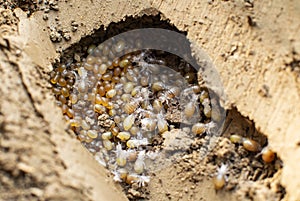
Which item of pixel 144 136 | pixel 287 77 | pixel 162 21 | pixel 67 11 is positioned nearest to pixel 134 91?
pixel 144 136

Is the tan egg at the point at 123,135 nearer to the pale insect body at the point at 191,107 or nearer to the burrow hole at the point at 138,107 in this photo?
the burrow hole at the point at 138,107

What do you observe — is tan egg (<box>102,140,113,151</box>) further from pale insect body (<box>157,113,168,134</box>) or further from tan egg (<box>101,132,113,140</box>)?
pale insect body (<box>157,113,168,134</box>)

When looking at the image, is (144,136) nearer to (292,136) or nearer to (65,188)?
(65,188)

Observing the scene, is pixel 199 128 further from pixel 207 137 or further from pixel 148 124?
pixel 148 124

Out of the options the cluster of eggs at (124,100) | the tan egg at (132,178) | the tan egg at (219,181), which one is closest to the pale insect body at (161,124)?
the cluster of eggs at (124,100)

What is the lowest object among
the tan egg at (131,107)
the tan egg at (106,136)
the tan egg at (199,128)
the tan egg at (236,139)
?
the tan egg at (106,136)

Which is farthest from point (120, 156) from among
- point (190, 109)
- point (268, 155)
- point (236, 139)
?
point (268, 155)

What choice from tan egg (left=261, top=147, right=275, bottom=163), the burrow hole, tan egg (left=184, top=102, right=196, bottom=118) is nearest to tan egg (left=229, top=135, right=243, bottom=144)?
the burrow hole
